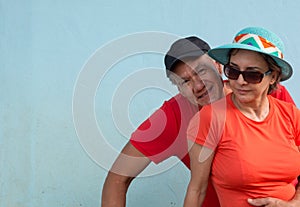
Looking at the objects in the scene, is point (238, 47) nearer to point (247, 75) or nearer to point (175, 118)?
point (247, 75)

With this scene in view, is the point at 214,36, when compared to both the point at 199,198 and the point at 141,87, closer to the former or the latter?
the point at 141,87

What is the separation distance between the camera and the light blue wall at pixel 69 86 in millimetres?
2480

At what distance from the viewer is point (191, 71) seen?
6.72 feet

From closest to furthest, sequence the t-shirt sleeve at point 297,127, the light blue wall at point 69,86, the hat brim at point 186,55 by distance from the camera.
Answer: the t-shirt sleeve at point 297,127 → the hat brim at point 186,55 → the light blue wall at point 69,86

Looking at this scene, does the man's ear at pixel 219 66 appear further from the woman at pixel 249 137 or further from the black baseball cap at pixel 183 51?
the woman at pixel 249 137

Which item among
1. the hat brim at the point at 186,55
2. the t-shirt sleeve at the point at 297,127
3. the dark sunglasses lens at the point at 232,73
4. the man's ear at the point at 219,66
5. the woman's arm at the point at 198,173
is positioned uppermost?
the hat brim at the point at 186,55

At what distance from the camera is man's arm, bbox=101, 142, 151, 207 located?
7.02 ft

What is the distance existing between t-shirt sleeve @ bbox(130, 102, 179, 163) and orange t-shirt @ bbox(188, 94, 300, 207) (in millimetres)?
268

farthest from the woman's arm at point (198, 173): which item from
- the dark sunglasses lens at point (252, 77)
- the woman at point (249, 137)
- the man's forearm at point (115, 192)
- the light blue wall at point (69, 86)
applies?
the light blue wall at point (69, 86)

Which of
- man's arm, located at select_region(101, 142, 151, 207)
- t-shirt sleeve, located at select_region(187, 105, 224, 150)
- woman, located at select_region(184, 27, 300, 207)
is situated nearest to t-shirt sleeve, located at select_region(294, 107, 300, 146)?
woman, located at select_region(184, 27, 300, 207)

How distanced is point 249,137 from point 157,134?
16.7 inches

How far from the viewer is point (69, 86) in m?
2.53

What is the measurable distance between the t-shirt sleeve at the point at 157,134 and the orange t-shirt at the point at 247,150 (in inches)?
10.6

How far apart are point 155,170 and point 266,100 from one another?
2.96ft
